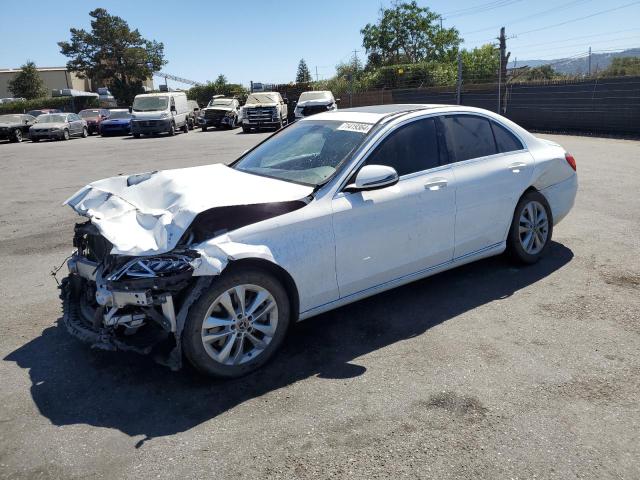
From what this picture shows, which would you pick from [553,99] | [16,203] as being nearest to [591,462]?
[16,203]

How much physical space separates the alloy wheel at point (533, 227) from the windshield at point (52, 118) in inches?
1161

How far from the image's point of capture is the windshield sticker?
449 centimetres

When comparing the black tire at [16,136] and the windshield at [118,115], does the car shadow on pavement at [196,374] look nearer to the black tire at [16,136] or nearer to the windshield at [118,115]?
the black tire at [16,136]

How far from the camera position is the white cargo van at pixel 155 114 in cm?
2748

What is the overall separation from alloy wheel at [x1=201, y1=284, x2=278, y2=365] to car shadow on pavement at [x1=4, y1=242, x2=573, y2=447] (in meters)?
Answer: 0.18

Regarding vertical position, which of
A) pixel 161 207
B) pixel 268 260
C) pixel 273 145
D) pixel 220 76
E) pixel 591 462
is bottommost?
pixel 591 462

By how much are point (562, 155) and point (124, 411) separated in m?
4.88

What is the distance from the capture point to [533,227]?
17.9ft

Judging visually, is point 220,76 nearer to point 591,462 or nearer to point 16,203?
point 16,203

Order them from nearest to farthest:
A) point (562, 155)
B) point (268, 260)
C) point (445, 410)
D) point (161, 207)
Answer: point (445, 410), point (268, 260), point (161, 207), point (562, 155)

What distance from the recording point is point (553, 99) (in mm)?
20141

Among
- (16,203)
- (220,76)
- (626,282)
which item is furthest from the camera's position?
(220,76)

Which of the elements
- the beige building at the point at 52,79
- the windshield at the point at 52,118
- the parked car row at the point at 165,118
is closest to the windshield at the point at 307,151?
the parked car row at the point at 165,118

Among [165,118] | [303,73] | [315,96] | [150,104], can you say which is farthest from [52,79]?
[315,96]
